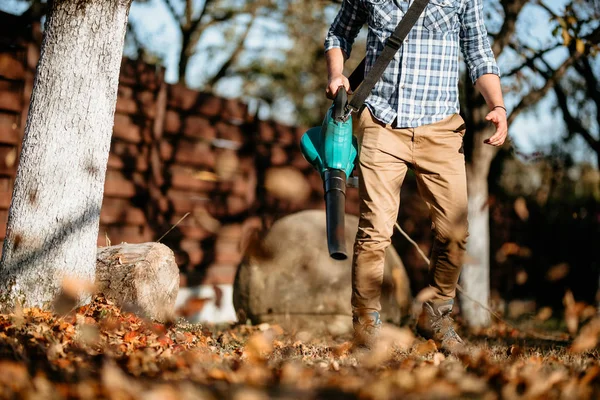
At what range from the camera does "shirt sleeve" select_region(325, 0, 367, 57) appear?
Answer: 372 centimetres

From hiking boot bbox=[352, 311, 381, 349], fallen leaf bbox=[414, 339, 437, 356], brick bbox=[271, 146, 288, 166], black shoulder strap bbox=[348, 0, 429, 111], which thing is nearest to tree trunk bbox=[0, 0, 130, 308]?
black shoulder strap bbox=[348, 0, 429, 111]

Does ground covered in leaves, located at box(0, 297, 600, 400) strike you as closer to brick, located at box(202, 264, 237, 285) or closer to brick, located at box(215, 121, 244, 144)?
brick, located at box(202, 264, 237, 285)

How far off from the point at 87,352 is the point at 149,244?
123 cm

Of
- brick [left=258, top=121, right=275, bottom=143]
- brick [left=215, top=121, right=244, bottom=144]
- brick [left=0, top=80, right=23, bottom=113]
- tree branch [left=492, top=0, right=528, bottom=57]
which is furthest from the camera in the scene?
brick [left=258, top=121, right=275, bottom=143]

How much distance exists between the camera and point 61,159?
343cm

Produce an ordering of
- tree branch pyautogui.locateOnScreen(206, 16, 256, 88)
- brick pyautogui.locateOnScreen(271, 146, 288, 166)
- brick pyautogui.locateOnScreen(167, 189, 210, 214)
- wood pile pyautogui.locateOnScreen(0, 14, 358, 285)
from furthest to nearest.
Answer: tree branch pyautogui.locateOnScreen(206, 16, 256, 88)
brick pyautogui.locateOnScreen(271, 146, 288, 166)
brick pyautogui.locateOnScreen(167, 189, 210, 214)
wood pile pyautogui.locateOnScreen(0, 14, 358, 285)

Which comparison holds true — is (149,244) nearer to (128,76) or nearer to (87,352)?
(87,352)

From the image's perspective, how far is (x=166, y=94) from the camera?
6.16m

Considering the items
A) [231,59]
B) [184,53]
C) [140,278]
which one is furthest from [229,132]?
[231,59]

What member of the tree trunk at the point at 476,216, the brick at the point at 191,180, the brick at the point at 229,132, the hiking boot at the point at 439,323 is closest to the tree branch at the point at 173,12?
the brick at the point at 229,132

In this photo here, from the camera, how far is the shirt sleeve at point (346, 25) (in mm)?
3725

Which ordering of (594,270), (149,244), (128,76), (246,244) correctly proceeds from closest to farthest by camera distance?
(149,244), (128,76), (246,244), (594,270)

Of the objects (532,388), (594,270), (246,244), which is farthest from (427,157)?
(594,270)

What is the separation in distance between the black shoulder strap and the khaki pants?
16 cm
